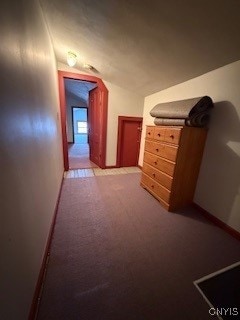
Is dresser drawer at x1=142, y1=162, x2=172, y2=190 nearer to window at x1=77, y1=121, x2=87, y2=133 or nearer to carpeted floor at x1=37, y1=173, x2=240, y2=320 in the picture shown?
carpeted floor at x1=37, y1=173, x2=240, y2=320

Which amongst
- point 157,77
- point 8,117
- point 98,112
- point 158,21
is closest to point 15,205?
point 8,117

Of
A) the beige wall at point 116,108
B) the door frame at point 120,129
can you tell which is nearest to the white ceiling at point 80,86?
the beige wall at point 116,108

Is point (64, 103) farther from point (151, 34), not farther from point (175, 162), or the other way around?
point (175, 162)

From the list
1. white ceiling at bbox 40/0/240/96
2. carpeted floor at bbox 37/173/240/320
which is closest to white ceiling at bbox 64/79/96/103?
white ceiling at bbox 40/0/240/96

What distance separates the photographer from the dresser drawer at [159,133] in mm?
2371

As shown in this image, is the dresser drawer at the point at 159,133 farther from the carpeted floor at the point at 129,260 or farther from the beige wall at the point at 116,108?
the beige wall at the point at 116,108

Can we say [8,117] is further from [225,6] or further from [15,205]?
[225,6]

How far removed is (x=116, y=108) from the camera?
3.78m

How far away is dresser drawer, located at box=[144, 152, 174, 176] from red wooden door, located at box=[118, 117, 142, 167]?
136cm

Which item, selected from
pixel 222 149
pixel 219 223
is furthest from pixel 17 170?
pixel 219 223

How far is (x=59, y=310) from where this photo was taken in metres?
1.08

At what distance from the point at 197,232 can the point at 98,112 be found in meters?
3.39

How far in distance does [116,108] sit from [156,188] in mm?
2324

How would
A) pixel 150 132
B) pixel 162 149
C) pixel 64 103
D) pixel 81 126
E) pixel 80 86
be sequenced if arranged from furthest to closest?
pixel 81 126
pixel 80 86
pixel 64 103
pixel 150 132
pixel 162 149
